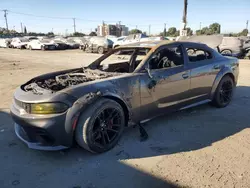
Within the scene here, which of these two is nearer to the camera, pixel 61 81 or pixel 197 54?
pixel 61 81

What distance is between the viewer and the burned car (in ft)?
10.3

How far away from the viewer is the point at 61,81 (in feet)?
12.7

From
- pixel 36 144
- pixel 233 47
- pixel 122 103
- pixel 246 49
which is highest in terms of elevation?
pixel 233 47

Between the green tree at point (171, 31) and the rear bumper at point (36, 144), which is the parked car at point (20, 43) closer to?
the rear bumper at point (36, 144)

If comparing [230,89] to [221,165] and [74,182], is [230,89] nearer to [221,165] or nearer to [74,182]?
[221,165]

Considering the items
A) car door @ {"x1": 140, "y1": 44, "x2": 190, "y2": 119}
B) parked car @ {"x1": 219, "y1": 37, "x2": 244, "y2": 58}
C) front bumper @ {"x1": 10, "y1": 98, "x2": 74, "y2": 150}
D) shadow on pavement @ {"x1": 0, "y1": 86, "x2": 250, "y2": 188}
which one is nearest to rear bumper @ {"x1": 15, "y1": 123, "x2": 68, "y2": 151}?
front bumper @ {"x1": 10, "y1": 98, "x2": 74, "y2": 150}

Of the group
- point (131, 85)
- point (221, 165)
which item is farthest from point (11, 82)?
point (221, 165)

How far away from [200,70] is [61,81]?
260cm

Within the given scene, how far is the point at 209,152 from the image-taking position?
3.46 metres

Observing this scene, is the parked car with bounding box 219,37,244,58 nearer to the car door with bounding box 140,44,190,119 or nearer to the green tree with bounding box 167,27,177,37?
the car door with bounding box 140,44,190,119

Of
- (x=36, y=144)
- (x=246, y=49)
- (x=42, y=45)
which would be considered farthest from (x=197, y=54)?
(x=42, y=45)

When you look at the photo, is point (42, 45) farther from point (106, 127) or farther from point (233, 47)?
point (106, 127)

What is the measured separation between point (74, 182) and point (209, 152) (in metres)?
1.91

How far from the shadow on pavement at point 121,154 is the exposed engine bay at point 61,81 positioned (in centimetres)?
90
